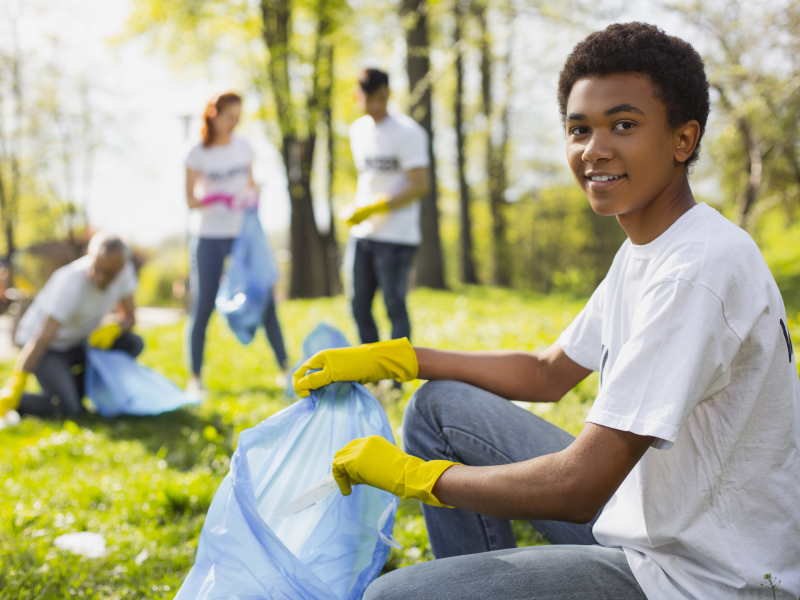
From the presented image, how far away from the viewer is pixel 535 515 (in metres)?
1.17

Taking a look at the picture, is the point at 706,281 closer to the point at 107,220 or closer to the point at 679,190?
the point at 679,190

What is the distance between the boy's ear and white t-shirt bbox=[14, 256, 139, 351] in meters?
3.65

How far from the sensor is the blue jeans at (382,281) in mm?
3645

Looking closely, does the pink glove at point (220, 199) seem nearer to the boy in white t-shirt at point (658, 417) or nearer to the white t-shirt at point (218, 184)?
the white t-shirt at point (218, 184)

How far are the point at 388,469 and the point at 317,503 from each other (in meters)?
0.36

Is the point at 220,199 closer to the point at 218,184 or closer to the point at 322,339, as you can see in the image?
the point at 218,184

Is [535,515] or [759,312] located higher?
[759,312]

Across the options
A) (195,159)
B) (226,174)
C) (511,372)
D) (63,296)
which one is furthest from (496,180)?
(511,372)

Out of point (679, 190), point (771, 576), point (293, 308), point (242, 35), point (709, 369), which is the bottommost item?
point (293, 308)

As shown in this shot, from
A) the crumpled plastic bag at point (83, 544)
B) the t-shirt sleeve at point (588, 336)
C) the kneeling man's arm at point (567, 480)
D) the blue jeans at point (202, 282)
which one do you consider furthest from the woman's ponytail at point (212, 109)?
the kneeling man's arm at point (567, 480)

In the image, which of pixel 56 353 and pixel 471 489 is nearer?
pixel 471 489

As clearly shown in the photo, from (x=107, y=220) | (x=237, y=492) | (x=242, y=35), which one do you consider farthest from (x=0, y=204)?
(x=237, y=492)

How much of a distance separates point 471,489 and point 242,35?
46.1 feet

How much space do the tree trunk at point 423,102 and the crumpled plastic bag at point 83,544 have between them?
6749 mm
